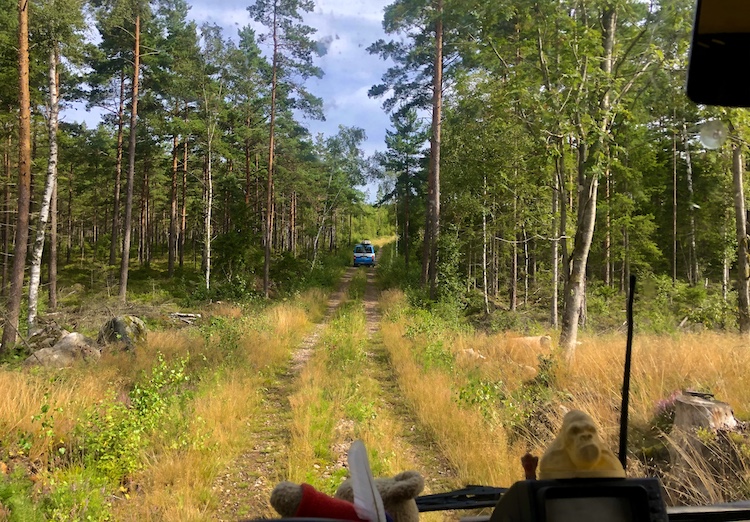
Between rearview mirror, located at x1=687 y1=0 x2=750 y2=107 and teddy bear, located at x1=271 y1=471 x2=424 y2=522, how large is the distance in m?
1.49

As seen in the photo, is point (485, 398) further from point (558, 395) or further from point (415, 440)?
point (415, 440)

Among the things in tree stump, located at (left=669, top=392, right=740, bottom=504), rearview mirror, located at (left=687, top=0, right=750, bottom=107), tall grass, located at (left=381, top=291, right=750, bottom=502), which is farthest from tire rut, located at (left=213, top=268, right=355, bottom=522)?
tree stump, located at (left=669, top=392, right=740, bottom=504)

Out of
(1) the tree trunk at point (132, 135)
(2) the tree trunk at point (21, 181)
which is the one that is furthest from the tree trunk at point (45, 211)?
(1) the tree trunk at point (132, 135)

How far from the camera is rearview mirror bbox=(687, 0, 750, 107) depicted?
1.25m

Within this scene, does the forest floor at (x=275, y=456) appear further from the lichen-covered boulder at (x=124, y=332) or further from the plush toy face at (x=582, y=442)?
the lichen-covered boulder at (x=124, y=332)

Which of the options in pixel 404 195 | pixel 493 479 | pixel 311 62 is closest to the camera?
pixel 493 479

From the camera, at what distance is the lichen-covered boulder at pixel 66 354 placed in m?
9.31

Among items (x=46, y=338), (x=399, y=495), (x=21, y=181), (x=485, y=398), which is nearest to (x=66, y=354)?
(x=46, y=338)

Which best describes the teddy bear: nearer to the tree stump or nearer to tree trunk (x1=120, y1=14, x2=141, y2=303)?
the tree stump

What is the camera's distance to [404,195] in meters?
38.2

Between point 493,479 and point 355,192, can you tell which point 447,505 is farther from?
point 355,192

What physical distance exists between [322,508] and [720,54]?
1.64 meters

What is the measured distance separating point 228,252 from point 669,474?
2233cm

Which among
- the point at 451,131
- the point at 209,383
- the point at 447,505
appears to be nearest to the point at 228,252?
the point at 451,131
